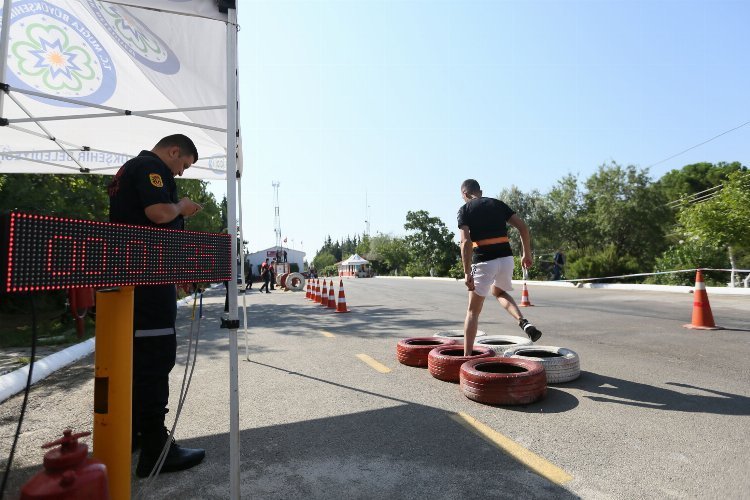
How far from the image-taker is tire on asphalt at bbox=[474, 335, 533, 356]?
5102 millimetres

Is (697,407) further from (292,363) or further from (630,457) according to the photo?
(292,363)

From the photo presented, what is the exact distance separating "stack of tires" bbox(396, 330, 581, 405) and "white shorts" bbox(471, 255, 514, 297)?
695 mm

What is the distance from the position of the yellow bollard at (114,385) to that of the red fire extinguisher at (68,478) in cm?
59

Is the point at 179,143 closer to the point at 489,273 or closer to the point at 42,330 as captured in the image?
the point at 489,273

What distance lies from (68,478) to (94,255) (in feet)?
2.51

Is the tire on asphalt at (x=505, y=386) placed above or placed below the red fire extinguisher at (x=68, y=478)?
below

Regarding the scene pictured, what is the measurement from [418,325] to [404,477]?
626cm

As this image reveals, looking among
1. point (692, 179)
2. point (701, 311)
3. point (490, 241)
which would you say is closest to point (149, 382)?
point (490, 241)

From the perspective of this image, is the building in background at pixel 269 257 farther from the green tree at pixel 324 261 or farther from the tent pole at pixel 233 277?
the green tree at pixel 324 261

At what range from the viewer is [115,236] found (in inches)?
69.5

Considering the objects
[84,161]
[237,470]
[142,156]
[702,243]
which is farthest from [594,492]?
[702,243]

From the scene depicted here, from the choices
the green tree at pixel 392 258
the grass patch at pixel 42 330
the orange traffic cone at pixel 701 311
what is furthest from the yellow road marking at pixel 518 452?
the green tree at pixel 392 258

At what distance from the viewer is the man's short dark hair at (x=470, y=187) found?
4.97m

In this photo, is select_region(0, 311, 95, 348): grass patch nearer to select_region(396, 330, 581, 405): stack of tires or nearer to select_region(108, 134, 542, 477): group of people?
select_region(108, 134, 542, 477): group of people
